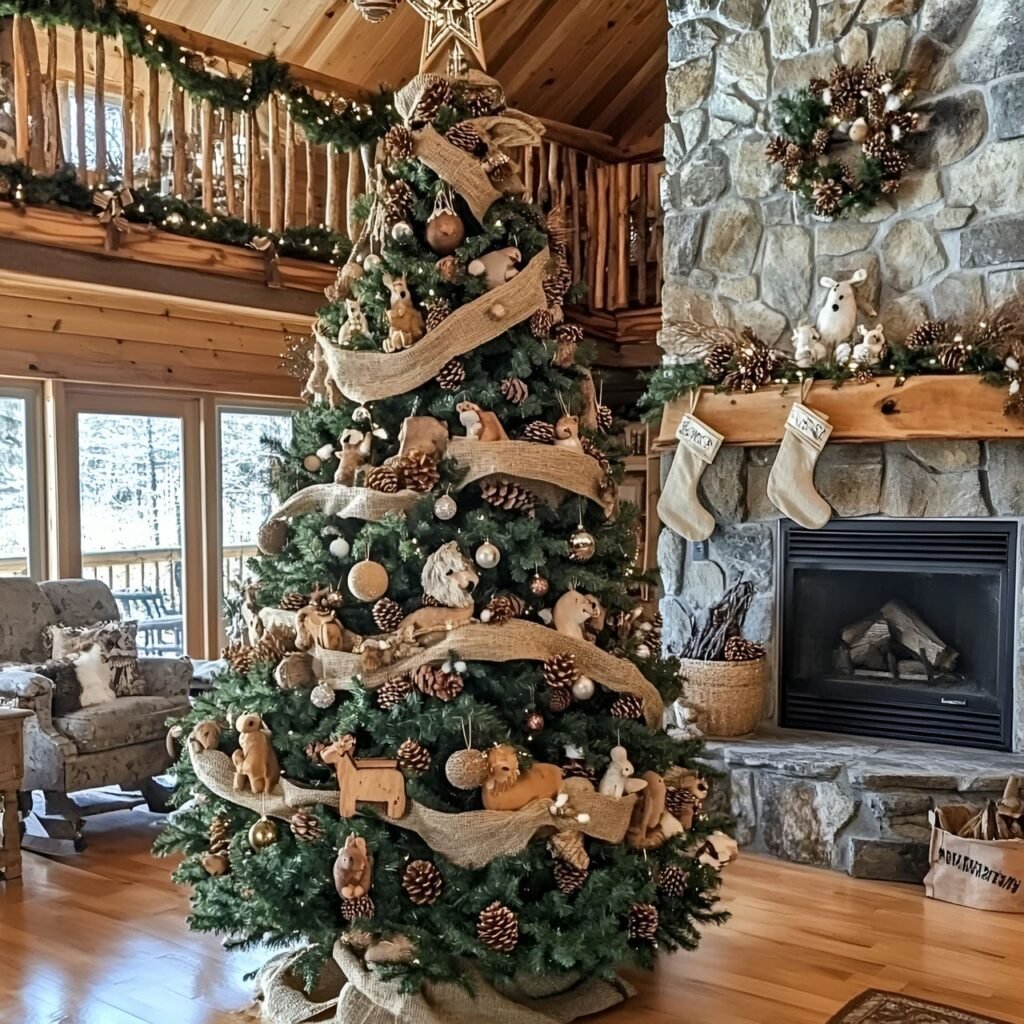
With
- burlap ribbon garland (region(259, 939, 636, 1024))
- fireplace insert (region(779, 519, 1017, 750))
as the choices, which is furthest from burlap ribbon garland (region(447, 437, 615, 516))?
fireplace insert (region(779, 519, 1017, 750))

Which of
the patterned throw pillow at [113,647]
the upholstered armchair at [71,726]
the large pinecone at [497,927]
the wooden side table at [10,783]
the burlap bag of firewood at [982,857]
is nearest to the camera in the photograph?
the large pinecone at [497,927]

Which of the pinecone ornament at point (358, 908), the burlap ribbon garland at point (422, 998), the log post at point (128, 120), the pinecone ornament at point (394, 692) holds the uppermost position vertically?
the log post at point (128, 120)

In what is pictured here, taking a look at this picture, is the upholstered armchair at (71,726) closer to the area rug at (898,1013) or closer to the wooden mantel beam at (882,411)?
the wooden mantel beam at (882,411)

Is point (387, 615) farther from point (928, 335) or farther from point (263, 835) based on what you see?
point (928, 335)

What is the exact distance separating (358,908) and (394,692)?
45 centimetres

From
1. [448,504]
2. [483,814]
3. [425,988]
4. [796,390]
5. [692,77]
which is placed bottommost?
[425,988]

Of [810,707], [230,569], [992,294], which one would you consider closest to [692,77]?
[992,294]

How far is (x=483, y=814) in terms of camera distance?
241cm

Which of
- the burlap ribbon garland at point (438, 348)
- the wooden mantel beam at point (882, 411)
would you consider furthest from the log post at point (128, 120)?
the burlap ribbon garland at point (438, 348)

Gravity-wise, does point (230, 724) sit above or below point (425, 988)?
above

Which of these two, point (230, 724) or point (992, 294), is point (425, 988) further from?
point (992, 294)

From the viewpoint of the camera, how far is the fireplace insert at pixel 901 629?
3.86 meters

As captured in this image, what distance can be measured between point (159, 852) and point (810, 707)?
247cm

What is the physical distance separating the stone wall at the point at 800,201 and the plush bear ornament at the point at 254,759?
2.60 meters
